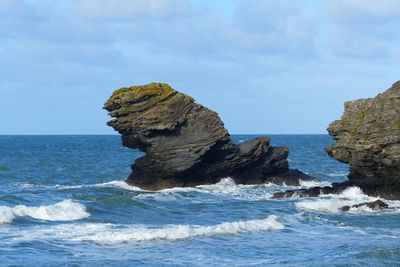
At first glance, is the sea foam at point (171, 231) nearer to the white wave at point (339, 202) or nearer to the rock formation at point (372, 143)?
the white wave at point (339, 202)

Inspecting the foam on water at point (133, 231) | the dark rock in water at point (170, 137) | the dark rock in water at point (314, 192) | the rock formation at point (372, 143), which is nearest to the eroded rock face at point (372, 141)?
the rock formation at point (372, 143)

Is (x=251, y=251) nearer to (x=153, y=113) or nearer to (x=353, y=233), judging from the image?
(x=353, y=233)

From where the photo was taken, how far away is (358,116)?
45375 mm

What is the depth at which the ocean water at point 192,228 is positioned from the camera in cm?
2558

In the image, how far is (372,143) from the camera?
4306cm

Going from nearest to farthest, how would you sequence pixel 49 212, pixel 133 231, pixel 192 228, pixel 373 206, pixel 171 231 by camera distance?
pixel 171 231, pixel 133 231, pixel 192 228, pixel 49 212, pixel 373 206

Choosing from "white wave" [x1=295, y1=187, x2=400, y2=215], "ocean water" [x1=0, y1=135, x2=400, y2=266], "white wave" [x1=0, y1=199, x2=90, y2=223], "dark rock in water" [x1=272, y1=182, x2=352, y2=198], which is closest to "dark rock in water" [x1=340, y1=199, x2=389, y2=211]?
"white wave" [x1=295, y1=187, x2=400, y2=215]

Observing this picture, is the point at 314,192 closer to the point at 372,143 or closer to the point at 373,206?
the point at 372,143

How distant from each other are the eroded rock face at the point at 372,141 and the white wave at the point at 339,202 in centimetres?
64

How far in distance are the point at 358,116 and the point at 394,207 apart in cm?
711

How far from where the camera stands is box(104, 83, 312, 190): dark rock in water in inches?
1988

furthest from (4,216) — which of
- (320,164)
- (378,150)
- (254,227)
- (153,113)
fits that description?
(320,164)

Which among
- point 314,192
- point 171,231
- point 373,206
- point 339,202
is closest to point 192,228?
point 171,231

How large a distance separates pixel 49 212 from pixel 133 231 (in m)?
7.57
